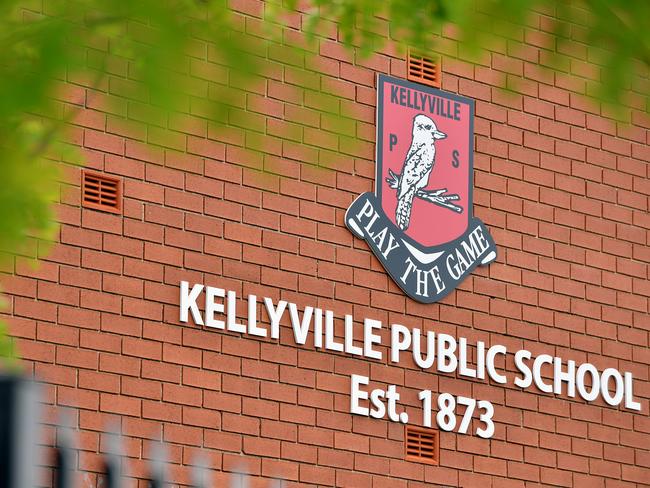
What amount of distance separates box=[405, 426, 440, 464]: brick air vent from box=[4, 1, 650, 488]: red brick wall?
0.07 metres

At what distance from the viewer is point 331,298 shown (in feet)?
42.8

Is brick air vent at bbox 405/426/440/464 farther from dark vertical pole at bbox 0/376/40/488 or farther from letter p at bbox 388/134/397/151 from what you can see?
dark vertical pole at bbox 0/376/40/488

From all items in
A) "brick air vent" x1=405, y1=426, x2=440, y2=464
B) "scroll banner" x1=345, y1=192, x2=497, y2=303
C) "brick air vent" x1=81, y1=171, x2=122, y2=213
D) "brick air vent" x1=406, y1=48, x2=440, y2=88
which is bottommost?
"brick air vent" x1=405, y1=426, x2=440, y2=464

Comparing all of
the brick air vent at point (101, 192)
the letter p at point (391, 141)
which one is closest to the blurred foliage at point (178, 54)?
the brick air vent at point (101, 192)

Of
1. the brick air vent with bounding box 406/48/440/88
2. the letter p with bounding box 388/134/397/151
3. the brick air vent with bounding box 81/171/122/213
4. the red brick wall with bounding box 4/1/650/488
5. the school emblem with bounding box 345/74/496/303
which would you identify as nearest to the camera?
→ the red brick wall with bounding box 4/1/650/488

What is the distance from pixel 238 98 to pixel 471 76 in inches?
429

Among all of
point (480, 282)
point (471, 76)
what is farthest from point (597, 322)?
point (471, 76)

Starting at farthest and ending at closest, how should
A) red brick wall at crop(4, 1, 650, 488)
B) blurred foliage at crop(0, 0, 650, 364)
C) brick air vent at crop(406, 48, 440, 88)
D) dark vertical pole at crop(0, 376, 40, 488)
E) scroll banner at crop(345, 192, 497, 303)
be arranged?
brick air vent at crop(406, 48, 440, 88) < scroll banner at crop(345, 192, 497, 303) < red brick wall at crop(4, 1, 650, 488) < blurred foliage at crop(0, 0, 650, 364) < dark vertical pole at crop(0, 376, 40, 488)

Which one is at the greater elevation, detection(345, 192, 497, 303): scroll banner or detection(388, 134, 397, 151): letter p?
detection(388, 134, 397, 151): letter p

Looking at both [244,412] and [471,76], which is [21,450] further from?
[471,76]

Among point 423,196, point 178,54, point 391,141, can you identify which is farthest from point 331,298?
point 178,54

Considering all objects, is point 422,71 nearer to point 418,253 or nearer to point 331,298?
point 418,253

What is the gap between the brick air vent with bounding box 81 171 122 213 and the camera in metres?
11.9

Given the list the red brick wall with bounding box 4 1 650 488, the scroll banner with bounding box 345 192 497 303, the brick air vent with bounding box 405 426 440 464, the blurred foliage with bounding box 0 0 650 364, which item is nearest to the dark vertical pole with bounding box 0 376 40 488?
Result: the blurred foliage with bounding box 0 0 650 364
